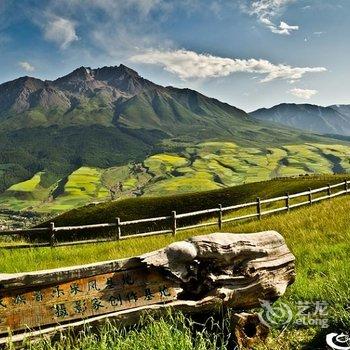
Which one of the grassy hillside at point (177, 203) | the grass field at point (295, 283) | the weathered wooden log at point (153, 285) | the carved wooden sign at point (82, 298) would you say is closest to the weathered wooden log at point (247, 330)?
the grass field at point (295, 283)

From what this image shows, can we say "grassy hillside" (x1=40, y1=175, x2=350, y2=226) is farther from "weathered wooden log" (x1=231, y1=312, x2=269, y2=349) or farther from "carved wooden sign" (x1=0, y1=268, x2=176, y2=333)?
"carved wooden sign" (x1=0, y1=268, x2=176, y2=333)

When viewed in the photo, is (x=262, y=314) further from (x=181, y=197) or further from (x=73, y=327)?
(x=181, y=197)

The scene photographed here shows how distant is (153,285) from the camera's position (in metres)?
6.74

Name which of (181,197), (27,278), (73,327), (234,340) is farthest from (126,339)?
(181,197)

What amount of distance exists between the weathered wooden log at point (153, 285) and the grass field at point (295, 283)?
0.35 m

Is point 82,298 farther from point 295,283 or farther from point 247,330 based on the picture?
point 295,283

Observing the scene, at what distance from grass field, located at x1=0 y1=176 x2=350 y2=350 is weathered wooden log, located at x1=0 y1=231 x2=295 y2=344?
345 mm

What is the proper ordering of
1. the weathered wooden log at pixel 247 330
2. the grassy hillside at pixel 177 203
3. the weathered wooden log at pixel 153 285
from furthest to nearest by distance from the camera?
the grassy hillside at pixel 177 203 → the weathered wooden log at pixel 247 330 → the weathered wooden log at pixel 153 285

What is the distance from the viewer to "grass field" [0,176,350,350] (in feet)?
18.9

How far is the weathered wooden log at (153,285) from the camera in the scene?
5906mm

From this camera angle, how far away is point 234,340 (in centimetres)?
689

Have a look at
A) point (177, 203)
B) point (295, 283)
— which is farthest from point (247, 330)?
point (177, 203)

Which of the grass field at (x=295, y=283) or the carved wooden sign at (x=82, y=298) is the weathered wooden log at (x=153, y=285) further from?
the grass field at (x=295, y=283)

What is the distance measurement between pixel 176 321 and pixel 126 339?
3.33ft
